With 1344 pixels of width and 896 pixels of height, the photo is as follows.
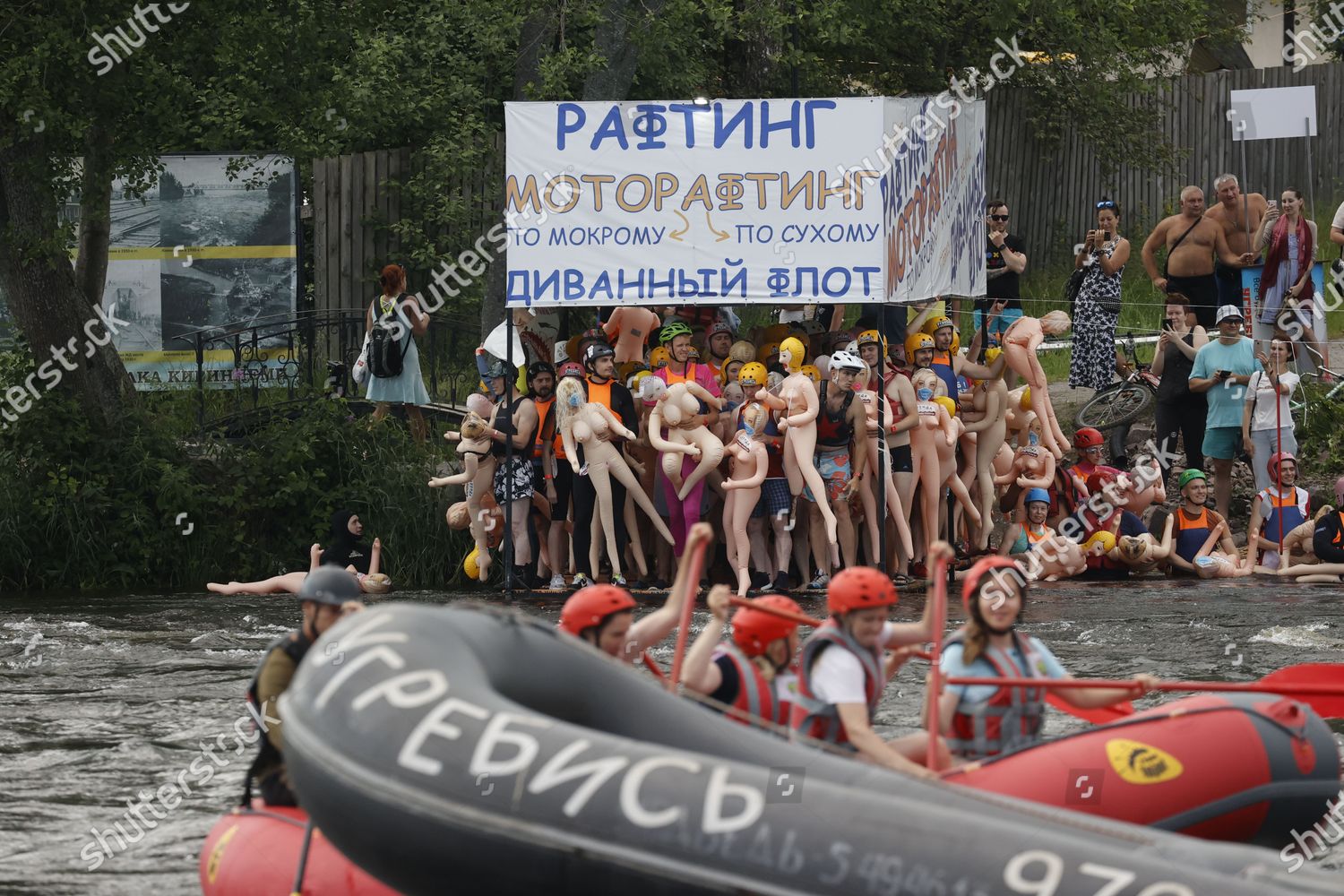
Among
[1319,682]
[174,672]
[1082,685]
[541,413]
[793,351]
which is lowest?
[174,672]

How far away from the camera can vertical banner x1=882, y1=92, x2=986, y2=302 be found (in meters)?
15.0

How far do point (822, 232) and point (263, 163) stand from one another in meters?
9.15

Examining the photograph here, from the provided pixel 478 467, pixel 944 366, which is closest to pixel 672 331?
pixel 478 467

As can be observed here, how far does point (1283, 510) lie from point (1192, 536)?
2.49ft

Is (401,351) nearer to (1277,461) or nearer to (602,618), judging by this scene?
(1277,461)

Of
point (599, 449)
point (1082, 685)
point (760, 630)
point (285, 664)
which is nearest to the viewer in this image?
point (1082, 685)

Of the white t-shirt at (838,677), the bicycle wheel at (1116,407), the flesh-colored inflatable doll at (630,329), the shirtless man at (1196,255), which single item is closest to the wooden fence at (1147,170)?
the shirtless man at (1196,255)

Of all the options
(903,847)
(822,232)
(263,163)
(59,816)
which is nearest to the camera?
(903,847)

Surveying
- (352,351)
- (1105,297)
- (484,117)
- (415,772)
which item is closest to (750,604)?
(415,772)

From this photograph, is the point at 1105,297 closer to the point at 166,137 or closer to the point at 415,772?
the point at 166,137

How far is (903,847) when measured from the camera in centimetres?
638

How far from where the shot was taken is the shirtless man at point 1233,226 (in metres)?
18.5

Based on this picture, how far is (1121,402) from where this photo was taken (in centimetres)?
1856

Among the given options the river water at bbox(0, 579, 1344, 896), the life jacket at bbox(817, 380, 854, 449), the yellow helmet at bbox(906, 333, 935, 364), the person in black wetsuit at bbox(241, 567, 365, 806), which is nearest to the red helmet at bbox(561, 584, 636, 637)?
the person in black wetsuit at bbox(241, 567, 365, 806)
